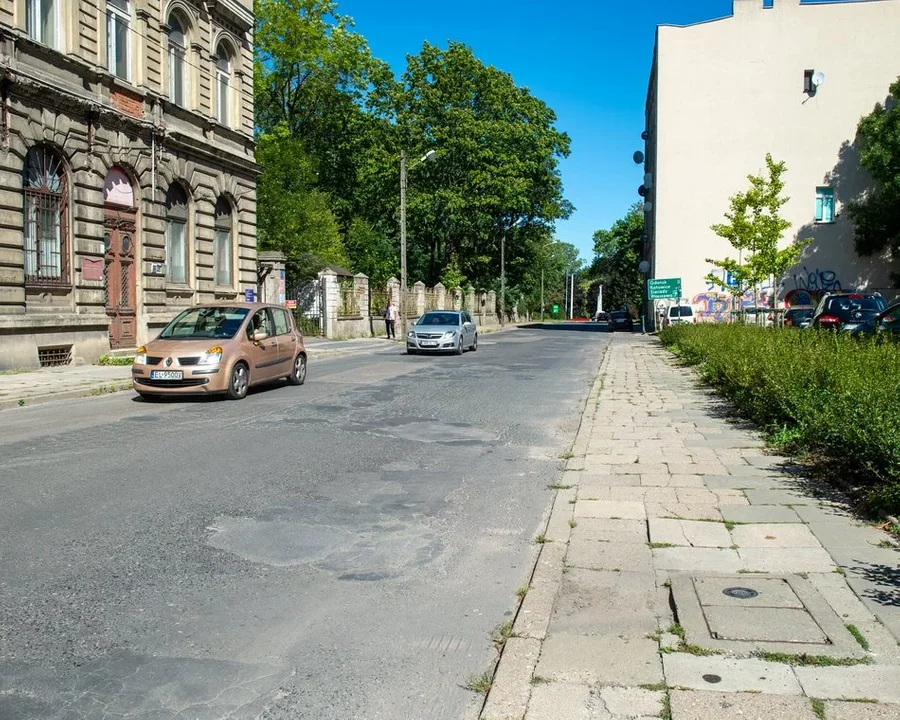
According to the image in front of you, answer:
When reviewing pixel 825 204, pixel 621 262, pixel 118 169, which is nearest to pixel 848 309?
pixel 118 169

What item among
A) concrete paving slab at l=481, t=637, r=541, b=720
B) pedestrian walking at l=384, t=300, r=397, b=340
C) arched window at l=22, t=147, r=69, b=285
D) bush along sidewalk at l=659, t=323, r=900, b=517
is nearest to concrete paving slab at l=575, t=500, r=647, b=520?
bush along sidewalk at l=659, t=323, r=900, b=517

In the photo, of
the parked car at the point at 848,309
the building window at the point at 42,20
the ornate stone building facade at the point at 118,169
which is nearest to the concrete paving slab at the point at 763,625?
the ornate stone building facade at the point at 118,169

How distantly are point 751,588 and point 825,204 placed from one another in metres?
44.3

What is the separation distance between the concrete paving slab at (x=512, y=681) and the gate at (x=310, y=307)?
32.3 m

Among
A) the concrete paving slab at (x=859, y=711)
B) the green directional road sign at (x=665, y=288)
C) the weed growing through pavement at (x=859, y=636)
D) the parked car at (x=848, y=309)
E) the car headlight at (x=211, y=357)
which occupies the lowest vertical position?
the concrete paving slab at (x=859, y=711)

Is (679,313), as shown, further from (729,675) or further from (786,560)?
(729,675)

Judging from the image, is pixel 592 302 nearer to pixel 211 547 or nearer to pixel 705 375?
pixel 705 375

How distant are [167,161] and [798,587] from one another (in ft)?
73.2

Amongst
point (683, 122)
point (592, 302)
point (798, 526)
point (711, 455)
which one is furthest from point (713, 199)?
point (592, 302)

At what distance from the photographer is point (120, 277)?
21.8m

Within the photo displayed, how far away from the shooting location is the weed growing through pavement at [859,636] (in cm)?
373

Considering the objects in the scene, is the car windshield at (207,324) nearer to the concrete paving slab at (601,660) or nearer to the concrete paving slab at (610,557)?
the concrete paving slab at (610,557)

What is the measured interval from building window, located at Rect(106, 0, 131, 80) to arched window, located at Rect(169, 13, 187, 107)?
6.63 ft

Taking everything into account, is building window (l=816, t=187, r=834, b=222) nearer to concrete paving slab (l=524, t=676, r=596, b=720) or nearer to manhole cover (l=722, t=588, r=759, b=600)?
manhole cover (l=722, t=588, r=759, b=600)
